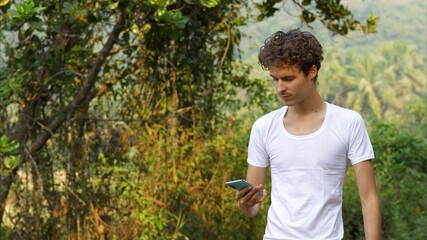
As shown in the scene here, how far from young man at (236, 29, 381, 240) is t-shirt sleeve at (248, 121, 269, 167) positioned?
A: 44 millimetres

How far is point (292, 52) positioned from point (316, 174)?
44cm

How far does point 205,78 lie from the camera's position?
7.66m

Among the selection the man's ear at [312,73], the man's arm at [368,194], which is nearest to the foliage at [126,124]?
the man's ear at [312,73]

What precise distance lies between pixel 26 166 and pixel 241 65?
221 centimetres

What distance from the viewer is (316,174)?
→ 3311 millimetres

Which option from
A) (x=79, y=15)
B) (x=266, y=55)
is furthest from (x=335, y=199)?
(x=79, y=15)

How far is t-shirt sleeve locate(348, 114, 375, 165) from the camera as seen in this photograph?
10.9 feet

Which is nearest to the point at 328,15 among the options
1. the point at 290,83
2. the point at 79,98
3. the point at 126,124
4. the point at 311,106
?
the point at 126,124

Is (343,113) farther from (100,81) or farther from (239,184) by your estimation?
(100,81)

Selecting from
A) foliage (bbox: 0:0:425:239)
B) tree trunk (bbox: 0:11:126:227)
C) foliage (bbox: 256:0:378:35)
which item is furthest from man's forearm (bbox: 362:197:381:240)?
foliage (bbox: 256:0:378:35)

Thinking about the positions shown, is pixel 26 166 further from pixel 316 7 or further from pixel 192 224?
pixel 316 7

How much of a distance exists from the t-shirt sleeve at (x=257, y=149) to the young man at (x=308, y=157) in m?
0.04

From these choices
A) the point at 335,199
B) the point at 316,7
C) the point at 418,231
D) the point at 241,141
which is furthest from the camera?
the point at 241,141

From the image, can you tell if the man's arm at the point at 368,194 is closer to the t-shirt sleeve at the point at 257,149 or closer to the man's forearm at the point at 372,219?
the man's forearm at the point at 372,219
